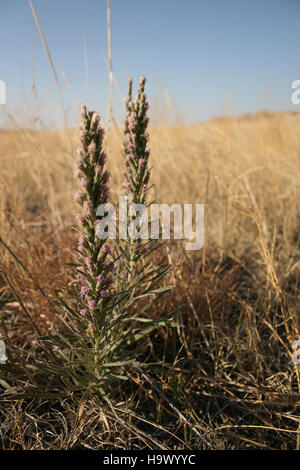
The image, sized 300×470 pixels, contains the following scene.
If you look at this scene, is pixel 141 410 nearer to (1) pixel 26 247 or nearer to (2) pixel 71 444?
(2) pixel 71 444

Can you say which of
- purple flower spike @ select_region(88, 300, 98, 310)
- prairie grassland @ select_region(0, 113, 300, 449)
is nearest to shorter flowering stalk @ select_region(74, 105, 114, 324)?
purple flower spike @ select_region(88, 300, 98, 310)

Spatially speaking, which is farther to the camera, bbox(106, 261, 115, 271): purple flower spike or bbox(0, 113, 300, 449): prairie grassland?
bbox(0, 113, 300, 449): prairie grassland

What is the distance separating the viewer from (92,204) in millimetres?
1196

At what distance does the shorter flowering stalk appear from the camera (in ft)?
3.75

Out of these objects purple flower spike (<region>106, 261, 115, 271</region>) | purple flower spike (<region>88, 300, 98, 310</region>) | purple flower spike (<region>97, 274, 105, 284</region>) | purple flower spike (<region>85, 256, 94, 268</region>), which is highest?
purple flower spike (<region>85, 256, 94, 268</region>)

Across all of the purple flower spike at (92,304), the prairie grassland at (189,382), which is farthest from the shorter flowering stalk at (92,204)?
the prairie grassland at (189,382)

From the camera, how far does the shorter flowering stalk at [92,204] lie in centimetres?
114

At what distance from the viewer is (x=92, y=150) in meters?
1.13

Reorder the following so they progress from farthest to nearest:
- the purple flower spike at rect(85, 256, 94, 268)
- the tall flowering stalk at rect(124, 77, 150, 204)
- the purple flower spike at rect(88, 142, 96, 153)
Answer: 1. the tall flowering stalk at rect(124, 77, 150, 204)
2. the purple flower spike at rect(85, 256, 94, 268)
3. the purple flower spike at rect(88, 142, 96, 153)

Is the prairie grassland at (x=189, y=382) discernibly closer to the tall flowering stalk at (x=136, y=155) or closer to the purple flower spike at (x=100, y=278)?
the tall flowering stalk at (x=136, y=155)

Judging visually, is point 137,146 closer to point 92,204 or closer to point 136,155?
point 136,155

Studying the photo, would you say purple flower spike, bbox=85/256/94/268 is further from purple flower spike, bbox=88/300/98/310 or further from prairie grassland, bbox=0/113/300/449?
prairie grassland, bbox=0/113/300/449

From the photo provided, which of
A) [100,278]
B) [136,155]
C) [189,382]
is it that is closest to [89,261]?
[100,278]
